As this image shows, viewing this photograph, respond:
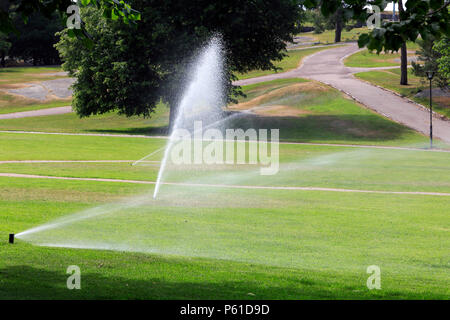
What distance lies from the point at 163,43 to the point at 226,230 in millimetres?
38368

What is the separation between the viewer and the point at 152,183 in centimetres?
2605

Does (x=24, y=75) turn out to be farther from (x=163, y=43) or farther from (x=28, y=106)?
(x=163, y=43)

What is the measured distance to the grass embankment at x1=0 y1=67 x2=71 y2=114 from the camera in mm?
71062

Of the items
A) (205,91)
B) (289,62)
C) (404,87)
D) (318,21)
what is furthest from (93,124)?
(318,21)

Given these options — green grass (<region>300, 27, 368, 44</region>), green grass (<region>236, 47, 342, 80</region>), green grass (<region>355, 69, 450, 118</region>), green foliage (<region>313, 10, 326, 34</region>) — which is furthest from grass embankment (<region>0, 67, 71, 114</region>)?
green grass (<region>300, 27, 368, 44</region>)

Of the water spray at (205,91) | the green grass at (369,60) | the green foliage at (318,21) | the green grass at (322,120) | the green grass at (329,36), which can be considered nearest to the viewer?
the green grass at (322,120)

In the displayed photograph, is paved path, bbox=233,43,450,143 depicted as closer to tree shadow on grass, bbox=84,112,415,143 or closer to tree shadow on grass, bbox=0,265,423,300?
tree shadow on grass, bbox=84,112,415,143

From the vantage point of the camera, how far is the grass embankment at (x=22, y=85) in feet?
233

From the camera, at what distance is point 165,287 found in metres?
9.35

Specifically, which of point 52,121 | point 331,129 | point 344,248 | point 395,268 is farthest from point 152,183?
point 52,121

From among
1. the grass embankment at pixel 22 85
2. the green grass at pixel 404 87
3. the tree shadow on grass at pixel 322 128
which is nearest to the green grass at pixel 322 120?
the tree shadow on grass at pixel 322 128

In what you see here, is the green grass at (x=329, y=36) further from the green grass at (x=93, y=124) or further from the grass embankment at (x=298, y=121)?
the green grass at (x=93, y=124)

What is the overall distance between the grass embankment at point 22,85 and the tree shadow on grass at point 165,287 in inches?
2428

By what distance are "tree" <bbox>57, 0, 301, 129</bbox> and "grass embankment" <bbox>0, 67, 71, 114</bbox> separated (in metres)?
18.3
